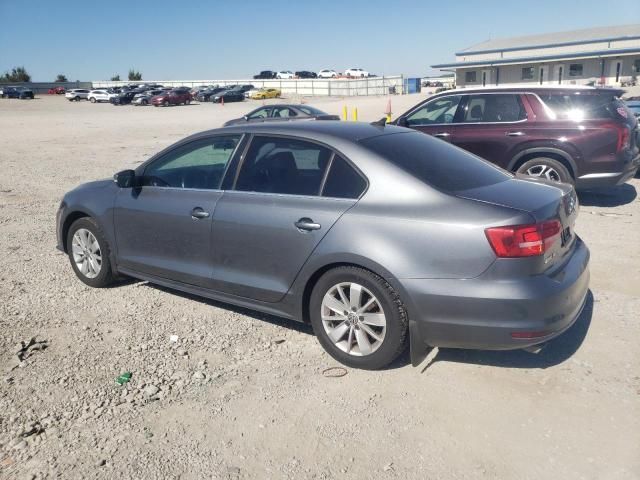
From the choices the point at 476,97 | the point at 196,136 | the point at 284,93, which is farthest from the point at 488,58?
the point at 196,136

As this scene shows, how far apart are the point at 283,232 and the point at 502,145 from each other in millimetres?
5587

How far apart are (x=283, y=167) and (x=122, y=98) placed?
201ft

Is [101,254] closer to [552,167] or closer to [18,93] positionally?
[552,167]

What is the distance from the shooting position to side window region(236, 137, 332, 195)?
4.18 meters

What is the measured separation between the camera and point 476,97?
29.8 feet

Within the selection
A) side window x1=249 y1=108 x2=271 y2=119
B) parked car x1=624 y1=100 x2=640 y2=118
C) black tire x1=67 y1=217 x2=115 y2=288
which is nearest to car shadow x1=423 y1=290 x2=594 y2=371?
black tire x1=67 y1=217 x2=115 y2=288

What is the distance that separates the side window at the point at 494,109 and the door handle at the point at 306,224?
572cm

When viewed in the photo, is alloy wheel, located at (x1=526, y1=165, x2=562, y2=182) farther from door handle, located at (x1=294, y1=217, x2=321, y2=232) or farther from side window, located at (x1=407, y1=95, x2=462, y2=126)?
door handle, located at (x1=294, y1=217, x2=321, y2=232)

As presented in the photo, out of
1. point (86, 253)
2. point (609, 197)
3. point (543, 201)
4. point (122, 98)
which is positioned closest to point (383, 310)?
point (543, 201)

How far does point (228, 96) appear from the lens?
5925 centimetres

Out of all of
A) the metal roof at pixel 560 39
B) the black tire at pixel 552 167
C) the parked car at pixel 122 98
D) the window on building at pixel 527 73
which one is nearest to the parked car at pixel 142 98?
the parked car at pixel 122 98

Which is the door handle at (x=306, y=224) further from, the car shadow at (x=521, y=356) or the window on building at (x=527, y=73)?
the window on building at (x=527, y=73)

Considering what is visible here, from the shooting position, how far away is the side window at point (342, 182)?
12.9ft

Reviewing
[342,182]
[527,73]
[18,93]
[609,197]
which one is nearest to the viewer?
[342,182]
